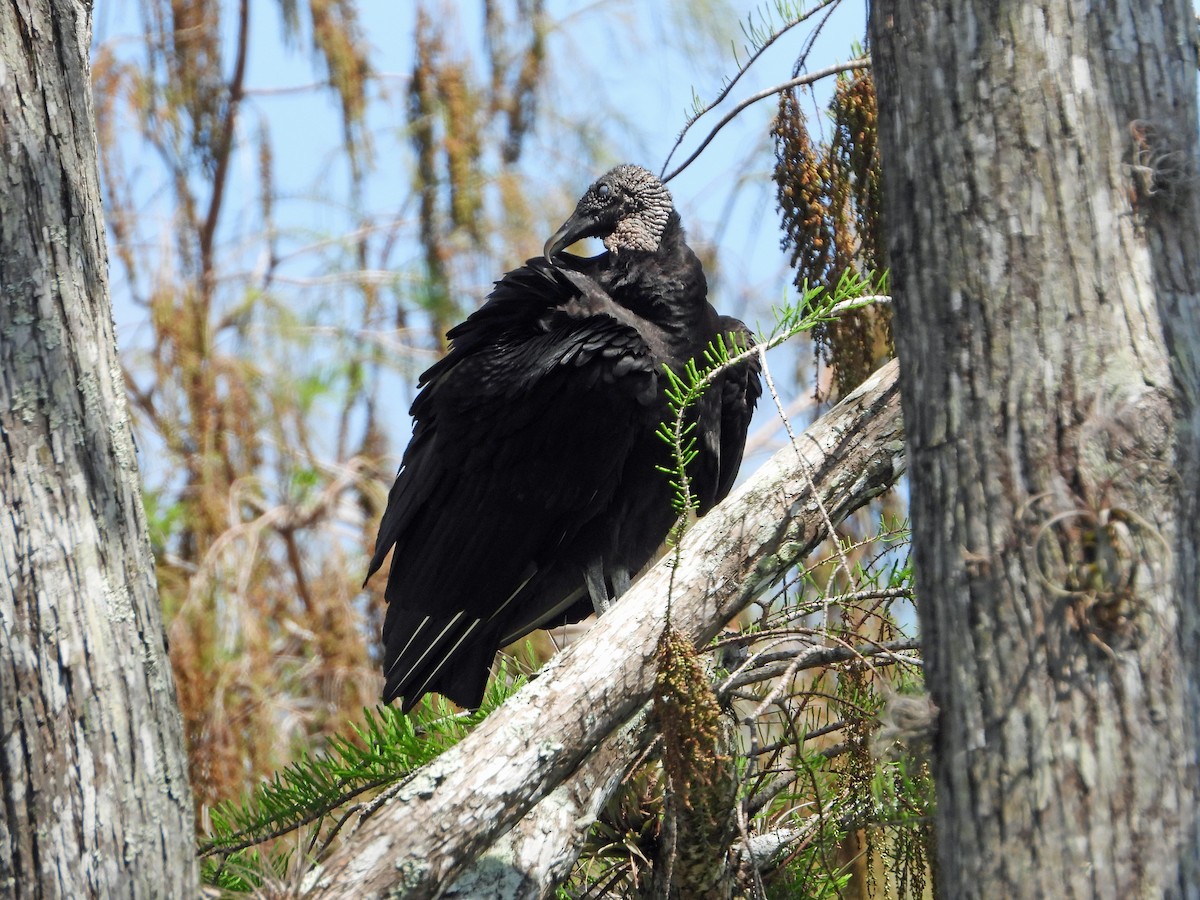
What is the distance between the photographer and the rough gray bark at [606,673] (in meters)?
1.76

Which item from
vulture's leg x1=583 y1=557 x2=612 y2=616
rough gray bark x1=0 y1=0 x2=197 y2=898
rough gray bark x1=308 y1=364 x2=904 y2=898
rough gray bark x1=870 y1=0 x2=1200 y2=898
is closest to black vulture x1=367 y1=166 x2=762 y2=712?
vulture's leg x1=583 y1=557 x2=612 y2=616

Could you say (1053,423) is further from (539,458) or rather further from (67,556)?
(539,458)

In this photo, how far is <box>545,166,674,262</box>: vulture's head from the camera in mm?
3506

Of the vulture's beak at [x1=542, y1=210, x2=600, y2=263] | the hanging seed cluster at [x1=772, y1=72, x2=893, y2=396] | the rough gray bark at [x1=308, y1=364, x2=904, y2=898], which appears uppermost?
the vulture's beak at [x1=542, y1=210, x2=600, y2=263]

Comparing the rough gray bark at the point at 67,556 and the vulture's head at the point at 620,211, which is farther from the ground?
the vulture's head at the point at 620,211

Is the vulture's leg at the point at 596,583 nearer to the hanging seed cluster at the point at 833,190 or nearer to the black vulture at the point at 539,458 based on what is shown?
the black vulture at the point at 539,458

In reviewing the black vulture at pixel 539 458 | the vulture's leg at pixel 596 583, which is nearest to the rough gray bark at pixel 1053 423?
the black vulture at pixel 539 458

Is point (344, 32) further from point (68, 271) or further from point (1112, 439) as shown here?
point (1112, 439)

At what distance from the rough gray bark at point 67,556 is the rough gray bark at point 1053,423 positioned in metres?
0.94

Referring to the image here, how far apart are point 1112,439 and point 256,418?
4.31m

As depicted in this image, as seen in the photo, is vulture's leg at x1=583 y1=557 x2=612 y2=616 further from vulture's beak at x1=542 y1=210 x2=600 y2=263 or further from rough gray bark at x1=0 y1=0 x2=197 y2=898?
rough gray bark at x1=0 y1=0 x2=197 y2=898

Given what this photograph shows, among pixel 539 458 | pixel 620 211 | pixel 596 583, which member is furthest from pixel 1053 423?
pixel 620 211

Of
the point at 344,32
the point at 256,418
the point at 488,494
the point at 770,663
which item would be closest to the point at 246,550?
the point at 256,418

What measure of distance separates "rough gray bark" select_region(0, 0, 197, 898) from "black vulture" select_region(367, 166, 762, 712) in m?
1.37
